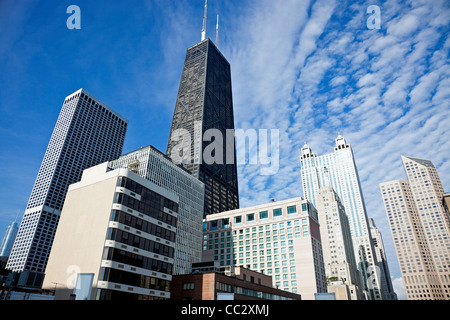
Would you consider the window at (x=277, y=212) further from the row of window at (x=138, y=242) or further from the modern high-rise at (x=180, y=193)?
the row of window at (x=138, y=242)

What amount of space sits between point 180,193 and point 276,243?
184 feet

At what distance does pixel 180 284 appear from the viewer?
245 feet

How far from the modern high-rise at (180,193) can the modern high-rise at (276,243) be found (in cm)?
963

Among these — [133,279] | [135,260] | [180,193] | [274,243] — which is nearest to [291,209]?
[274,243]

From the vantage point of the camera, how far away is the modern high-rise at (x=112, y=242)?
5312 centimetres

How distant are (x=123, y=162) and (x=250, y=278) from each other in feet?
297

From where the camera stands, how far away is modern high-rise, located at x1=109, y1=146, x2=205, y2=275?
140375 mm

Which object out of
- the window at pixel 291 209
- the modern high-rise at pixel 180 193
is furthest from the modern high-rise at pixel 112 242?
the window at pixel 291 209

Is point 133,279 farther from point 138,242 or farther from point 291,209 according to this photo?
point 291,209

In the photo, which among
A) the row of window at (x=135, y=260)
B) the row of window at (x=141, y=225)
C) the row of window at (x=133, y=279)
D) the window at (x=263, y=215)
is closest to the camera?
the row of window at (x=133, y=279)

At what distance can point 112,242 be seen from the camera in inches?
2141

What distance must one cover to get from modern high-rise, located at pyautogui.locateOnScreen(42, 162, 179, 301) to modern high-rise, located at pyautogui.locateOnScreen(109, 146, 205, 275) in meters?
69.8
